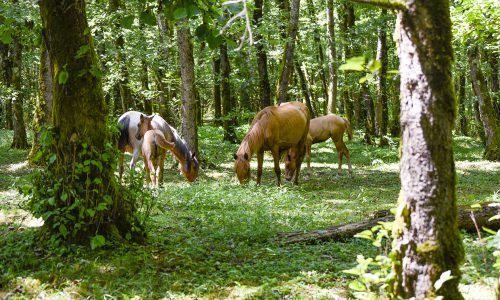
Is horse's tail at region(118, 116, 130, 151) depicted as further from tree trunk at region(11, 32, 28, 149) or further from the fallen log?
tree trunk at region(11, 32, 28, 149)

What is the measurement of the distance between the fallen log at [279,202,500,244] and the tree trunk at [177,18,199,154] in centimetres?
827

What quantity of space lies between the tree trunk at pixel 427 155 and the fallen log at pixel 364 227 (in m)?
3.05

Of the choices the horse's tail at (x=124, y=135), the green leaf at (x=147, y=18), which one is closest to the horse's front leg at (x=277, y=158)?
the horse's tail at (x=124, y=135)

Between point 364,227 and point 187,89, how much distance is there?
353 inches

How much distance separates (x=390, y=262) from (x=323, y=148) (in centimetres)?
2065

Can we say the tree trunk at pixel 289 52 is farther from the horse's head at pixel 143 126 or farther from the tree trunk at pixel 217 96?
the tree trunk at pixel 217 96

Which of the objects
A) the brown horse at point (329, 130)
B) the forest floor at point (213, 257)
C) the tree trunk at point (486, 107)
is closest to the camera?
the forest floor at point (213, 257)

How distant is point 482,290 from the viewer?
374 cm

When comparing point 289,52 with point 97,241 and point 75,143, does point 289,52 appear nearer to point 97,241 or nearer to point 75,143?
point 75,143

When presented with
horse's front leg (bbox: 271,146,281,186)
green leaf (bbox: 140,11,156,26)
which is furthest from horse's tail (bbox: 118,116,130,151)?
green leaf (bbox: 140,11,156,26)

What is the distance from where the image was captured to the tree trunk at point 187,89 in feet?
45.0

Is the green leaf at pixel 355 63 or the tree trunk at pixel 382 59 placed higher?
the tree trunk at pixel 382 59

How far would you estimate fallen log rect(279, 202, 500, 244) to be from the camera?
5.97 m

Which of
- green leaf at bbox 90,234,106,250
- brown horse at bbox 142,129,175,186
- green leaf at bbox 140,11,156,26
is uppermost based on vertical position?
green leaf at bbox 140,11,156,26
